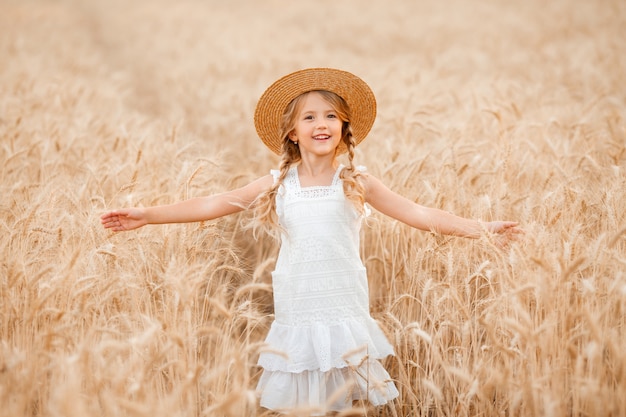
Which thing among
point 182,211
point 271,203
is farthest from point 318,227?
point 182,211

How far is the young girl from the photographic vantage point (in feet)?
8.10

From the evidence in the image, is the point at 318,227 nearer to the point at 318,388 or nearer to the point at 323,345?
the point at 323,345

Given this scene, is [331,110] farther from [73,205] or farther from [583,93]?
[583,93]

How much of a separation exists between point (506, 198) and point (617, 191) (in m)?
0.61

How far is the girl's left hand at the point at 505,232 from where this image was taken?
2.57 meters

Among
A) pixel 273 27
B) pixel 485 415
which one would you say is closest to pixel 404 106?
pixel 485 415

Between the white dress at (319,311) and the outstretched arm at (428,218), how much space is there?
6.0 inches

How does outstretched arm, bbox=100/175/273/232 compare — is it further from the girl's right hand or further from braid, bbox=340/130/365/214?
braid, bbox=340/130/365/214

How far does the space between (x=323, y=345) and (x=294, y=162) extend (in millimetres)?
962

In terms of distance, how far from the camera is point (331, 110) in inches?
106

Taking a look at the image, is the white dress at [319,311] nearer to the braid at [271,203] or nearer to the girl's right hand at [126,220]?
the braid at [271,203]

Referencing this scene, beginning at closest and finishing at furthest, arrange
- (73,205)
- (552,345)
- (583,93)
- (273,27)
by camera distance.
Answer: (552,345) → (73,205) → (583,93) → (273,27)

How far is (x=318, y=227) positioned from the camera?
257 cm

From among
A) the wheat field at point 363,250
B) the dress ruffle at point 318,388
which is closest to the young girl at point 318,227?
the dress ruffle at point 318,388
